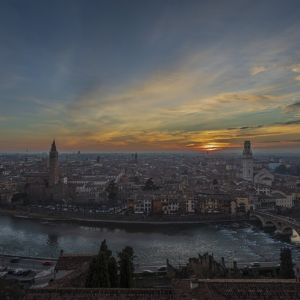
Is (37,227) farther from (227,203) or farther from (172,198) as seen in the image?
(227,203)

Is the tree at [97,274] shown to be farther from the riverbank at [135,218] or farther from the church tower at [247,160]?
the church tower at [247,160]

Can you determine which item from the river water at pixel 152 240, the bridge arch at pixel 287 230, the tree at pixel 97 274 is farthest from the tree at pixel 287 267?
the bridge arch at pixel 287 230

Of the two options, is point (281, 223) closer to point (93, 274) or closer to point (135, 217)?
point (135, 217)

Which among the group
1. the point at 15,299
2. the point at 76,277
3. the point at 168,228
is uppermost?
the point at 76,277

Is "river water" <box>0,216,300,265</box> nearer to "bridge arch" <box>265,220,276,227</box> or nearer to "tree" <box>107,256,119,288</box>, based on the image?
"bridge arch" <box>265,220,276,227</box>

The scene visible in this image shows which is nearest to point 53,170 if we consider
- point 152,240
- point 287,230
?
point 152,240

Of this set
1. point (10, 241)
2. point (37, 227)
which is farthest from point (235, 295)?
point (37, 227)
